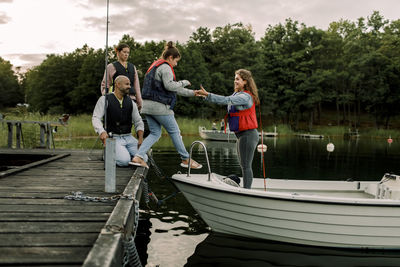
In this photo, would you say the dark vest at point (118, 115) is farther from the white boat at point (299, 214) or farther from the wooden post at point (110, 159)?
the wooden post at point (110, 159)

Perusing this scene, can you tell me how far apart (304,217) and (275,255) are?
2.26 ft

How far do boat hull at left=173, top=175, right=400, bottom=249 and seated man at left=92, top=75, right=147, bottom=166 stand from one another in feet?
3.51

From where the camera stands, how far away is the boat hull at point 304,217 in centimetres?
517

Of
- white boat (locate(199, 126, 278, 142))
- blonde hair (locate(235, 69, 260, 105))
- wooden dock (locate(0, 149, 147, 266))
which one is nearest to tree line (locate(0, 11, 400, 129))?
white boat (locate(199, 126, 278, 142))

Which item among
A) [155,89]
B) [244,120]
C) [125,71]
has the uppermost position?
[125,71]

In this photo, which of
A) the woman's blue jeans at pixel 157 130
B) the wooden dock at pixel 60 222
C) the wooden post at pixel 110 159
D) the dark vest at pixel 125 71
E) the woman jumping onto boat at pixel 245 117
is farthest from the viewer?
the dark vest at pixel 125 71

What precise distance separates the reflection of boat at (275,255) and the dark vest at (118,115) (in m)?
2.23

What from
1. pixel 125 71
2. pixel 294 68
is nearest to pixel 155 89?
pixel 125 71

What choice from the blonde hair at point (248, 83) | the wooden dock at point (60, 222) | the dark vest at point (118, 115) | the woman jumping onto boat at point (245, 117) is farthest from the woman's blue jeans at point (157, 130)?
the blonde hair at point (248, 83)

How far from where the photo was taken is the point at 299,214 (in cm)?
529

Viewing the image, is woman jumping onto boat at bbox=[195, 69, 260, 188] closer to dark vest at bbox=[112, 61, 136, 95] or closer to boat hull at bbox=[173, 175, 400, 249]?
boat hull at bbox=[173, 175, 400, 249]

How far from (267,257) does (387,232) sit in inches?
70.3

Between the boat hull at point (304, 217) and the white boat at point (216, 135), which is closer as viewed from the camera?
the boat hull at point (304, 217)

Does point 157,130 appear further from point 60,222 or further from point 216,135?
point 216,135
